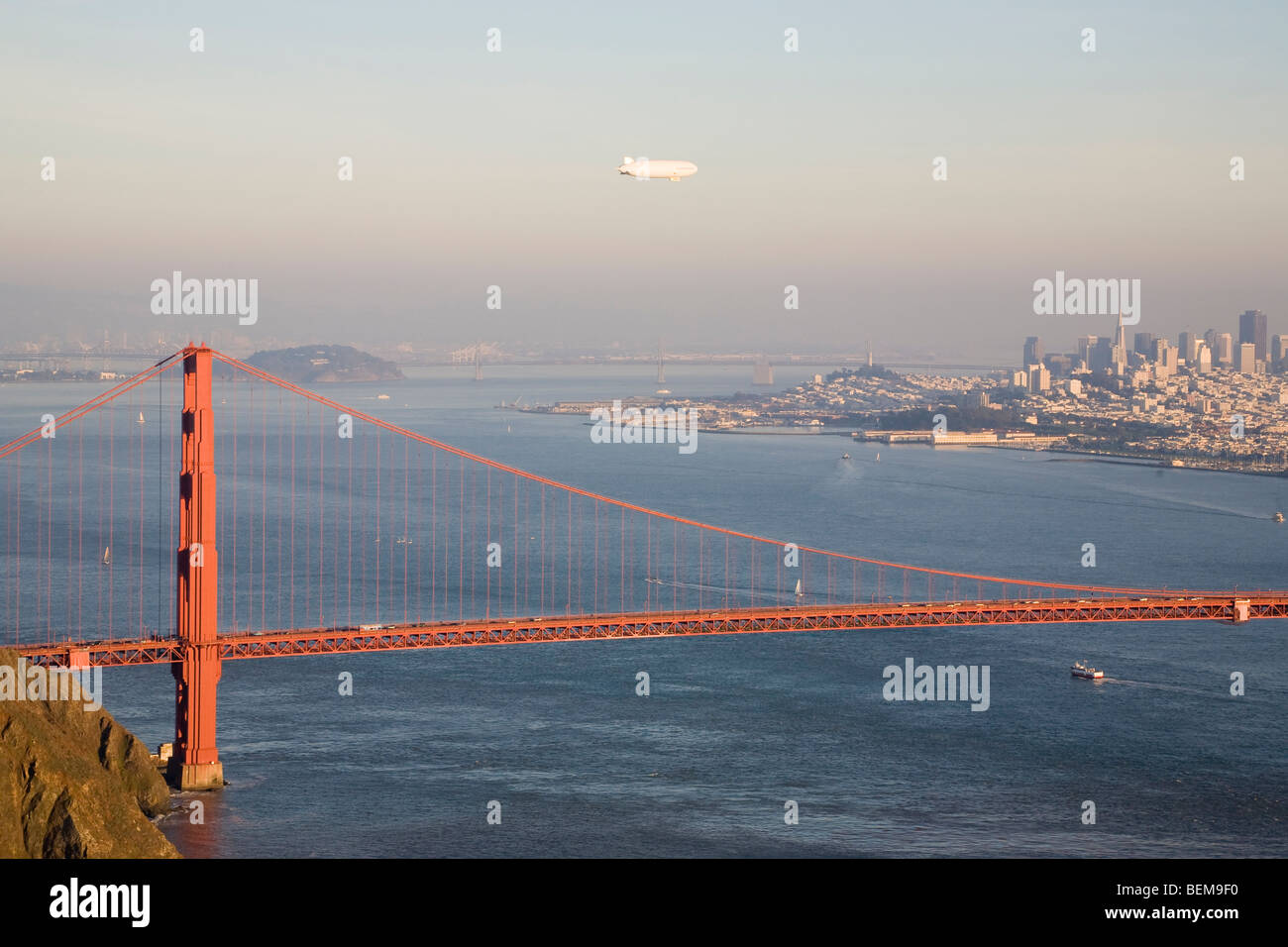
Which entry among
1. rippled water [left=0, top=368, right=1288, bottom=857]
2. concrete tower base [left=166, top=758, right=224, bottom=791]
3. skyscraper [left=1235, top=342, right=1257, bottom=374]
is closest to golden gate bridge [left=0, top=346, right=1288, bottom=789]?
concrete tower base [left=166, top=758, right=224, bottom=791]

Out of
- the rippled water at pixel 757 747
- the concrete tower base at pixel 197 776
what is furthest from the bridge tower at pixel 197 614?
the rippled water at pixel 757 747

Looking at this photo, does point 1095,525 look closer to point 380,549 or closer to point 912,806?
point 380,549

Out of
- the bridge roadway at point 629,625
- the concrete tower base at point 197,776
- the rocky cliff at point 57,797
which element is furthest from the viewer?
the bridge roadway at point 629,625

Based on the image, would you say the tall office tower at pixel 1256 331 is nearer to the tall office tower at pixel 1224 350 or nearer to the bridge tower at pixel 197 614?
the tall office tower at pixel 1224 350

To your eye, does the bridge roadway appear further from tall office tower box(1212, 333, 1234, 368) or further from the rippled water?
tall office tower box(1212, 333, 1234, 368)
